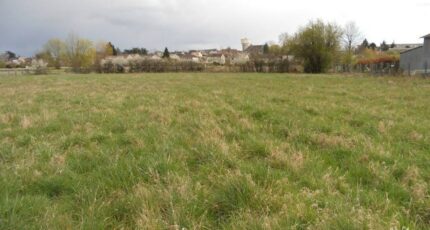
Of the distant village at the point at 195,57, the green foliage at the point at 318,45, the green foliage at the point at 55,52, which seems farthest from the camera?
the green foliage at the point at 55,52

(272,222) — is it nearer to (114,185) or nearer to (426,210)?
(426,210)

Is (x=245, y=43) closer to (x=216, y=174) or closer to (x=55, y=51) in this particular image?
(x=55, y=51)

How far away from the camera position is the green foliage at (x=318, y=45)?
1831 inches

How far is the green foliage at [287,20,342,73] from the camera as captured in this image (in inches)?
1831

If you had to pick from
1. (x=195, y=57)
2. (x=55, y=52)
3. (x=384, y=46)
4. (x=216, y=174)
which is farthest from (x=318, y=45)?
(x=384, y=46)

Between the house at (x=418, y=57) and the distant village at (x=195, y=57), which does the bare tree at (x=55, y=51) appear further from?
the house at (x=418, y=57)

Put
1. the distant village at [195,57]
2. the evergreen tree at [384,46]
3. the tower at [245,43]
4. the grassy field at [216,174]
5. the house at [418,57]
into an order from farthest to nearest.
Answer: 1. the tower at [245,43]
2. the evergreen tree at [384,46]
3. the distant village at [195,57]
4. the house at [418,57]
5. the grassy field at [216,174]

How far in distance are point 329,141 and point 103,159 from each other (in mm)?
3638

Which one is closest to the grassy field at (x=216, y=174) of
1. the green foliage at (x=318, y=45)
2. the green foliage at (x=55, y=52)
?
the green foliage at (x=318, y=45)

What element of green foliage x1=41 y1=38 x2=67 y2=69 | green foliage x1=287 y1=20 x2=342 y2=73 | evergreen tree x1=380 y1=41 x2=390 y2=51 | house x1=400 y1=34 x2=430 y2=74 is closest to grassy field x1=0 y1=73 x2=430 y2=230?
house x1=400 y1=34 x2=430 y2=74

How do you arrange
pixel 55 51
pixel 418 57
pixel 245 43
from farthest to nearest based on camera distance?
1. pixel 245 43
2. pixel 55 51
3. pixel 418 57

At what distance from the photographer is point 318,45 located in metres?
46.5

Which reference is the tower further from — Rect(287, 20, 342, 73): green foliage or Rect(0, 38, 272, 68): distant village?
Rect(287, 20, 342, 73): green foliage

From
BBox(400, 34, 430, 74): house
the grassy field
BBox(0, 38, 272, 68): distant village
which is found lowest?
the grassy field
